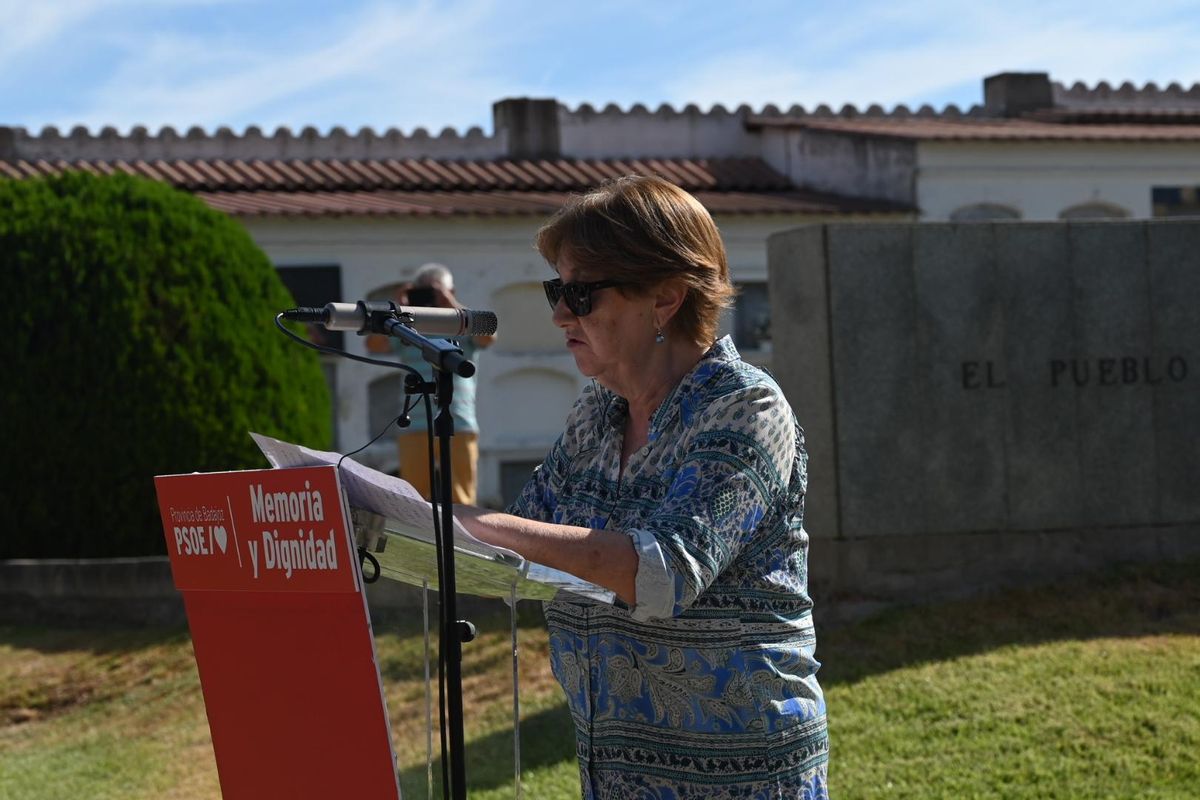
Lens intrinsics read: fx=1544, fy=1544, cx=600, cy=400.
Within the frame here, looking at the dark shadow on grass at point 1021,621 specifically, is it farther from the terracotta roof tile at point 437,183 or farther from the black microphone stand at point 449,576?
the terracotta roof tile at point 437,183

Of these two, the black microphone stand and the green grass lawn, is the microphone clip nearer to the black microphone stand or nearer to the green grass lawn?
the black microphone stand

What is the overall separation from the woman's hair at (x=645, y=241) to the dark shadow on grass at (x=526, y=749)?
12.7ft

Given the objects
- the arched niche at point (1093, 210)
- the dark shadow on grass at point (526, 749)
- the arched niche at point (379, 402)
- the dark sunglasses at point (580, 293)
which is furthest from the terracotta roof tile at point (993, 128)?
the dark sunglasses at point (580, 293)

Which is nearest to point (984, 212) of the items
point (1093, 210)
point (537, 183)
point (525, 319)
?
point (1093, 210)

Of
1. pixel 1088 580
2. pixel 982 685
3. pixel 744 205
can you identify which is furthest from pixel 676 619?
pixel 744 205

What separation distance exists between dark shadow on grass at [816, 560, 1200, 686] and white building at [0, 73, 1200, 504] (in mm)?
9344

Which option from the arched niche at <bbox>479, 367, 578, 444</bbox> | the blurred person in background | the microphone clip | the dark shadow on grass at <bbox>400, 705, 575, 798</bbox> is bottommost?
the dark shadow on grass at <bbox>400, 705, 575, 798</bbox>

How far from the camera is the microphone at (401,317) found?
9.10 feet

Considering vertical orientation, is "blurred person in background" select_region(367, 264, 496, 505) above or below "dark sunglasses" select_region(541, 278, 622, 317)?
below

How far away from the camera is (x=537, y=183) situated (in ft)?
65.6

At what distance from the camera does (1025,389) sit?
8336 mm

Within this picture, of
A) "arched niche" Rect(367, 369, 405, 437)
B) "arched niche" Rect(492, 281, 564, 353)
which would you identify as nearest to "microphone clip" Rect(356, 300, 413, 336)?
"arched niche" Rect(367, 369, 405, 437)

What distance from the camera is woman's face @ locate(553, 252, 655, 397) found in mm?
2891

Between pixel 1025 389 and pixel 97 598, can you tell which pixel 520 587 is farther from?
pixel 97 598
